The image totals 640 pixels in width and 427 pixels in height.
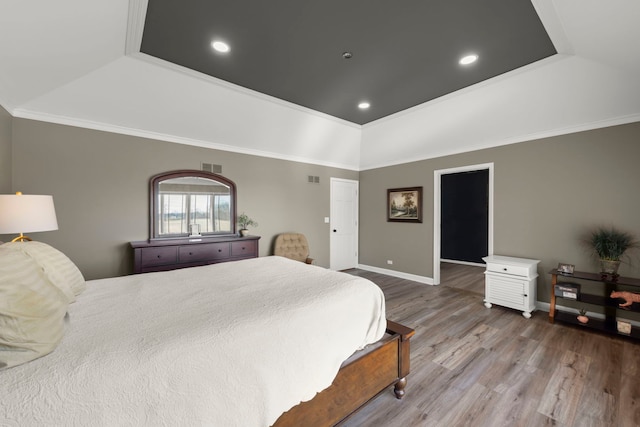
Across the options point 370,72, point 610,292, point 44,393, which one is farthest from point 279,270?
point 610,292

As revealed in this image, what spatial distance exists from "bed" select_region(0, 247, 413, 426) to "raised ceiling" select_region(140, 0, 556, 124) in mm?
2222

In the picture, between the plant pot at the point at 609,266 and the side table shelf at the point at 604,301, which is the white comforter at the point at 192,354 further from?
the plant pot at the point at 609,266

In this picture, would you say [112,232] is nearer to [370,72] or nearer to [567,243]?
[370,72]

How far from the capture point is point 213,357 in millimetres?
1118

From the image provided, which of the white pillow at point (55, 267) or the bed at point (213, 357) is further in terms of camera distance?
the white pillow at point (55, 267)

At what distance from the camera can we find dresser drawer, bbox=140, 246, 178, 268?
3.26 metres

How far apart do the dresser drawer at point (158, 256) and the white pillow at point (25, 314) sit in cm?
225

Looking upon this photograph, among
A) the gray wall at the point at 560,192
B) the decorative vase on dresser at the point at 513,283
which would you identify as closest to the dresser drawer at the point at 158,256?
the gray wall at the point at 560,192

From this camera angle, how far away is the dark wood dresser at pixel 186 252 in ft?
10.7

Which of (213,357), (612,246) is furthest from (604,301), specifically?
(213,357)

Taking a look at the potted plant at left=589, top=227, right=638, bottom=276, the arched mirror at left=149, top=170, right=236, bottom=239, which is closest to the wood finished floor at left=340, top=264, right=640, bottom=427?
the potted plant at left=589, top=227, right=638, bottom=276

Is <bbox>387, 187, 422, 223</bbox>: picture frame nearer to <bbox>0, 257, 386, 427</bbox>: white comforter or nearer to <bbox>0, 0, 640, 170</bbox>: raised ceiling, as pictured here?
<bbox>0, 0, 640, 170</bbox>: raised ceiling

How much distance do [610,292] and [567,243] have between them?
0.68 m

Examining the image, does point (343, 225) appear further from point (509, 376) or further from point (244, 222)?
point (509, 376)
